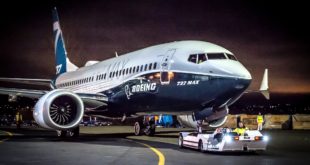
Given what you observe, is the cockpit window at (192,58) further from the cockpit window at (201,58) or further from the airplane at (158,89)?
the cockpit window at (201,58)

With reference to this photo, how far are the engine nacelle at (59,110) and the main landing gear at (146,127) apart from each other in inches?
219

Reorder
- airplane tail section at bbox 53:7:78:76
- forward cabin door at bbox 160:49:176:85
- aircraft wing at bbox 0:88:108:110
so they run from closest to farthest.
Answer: forward cabin door at bbox 160:49:176:85, aircraft wing at bbox 0:88:108:110, airplane tail section at bbox 53:7:78:76

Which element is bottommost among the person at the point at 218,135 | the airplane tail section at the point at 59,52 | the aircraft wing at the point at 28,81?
the person at the point at 218,135

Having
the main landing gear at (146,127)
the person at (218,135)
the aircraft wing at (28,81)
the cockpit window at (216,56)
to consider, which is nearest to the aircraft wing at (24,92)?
the aircraft wing at (28,81)

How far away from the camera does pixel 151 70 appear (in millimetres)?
18250

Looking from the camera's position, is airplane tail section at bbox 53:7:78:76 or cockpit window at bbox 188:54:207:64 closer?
cockpit window at bbox 188:54:207:64

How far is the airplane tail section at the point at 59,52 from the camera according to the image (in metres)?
34.3

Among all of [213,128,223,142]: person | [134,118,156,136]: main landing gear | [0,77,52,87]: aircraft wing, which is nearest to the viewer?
[213,128,223,142]: person

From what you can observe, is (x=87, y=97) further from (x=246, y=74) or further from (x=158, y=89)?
(x=246, y=74)

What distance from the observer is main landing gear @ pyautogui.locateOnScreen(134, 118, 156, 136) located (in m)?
23.9

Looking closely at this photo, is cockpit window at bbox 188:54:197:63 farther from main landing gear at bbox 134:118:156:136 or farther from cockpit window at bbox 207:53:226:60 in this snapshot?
main landing gear at bbox 134:118:156:136

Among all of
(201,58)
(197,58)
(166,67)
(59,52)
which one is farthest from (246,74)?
(59,52)

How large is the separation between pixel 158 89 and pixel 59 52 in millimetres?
20419

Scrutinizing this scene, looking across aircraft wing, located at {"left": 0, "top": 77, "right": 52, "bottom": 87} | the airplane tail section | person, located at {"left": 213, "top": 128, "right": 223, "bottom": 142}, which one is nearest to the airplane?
person, located at {"left": 213, "top": 128, "right": 223, "bottom": 142}
